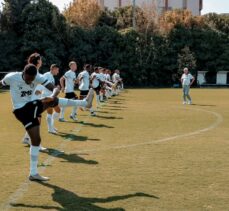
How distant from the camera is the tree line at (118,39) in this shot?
167ft

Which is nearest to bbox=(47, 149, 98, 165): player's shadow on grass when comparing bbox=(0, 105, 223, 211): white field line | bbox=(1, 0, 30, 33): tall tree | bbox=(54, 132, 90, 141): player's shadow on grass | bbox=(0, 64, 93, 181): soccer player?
bbox=(0, 105, 223, 211): white field line

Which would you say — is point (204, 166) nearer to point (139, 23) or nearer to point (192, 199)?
point (192, 199)

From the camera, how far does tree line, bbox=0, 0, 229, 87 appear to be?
50.8 m

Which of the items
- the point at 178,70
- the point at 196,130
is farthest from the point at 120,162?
the point at 178,70

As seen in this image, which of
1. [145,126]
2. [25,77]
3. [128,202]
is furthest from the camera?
[145,126]

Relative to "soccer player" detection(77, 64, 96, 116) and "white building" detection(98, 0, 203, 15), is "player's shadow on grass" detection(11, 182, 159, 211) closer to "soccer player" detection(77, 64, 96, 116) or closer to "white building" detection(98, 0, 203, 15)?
"soccer player" detection(77, 64, 96, 116)

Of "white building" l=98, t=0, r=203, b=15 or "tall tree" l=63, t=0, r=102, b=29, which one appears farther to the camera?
"white building" l=98, t=0, r=203, b=15

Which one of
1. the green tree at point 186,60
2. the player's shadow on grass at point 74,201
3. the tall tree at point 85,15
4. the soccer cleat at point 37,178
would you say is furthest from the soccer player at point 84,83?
the tall tree at point 85,15

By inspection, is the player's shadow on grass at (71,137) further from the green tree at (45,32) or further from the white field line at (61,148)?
the green tree at (45,32)

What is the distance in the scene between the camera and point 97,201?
21.7 ft

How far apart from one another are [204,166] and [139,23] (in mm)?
52345

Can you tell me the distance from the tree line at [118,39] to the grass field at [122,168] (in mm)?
36378

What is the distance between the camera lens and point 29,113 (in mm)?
7898

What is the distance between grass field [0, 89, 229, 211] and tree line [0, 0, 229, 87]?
119 ft
